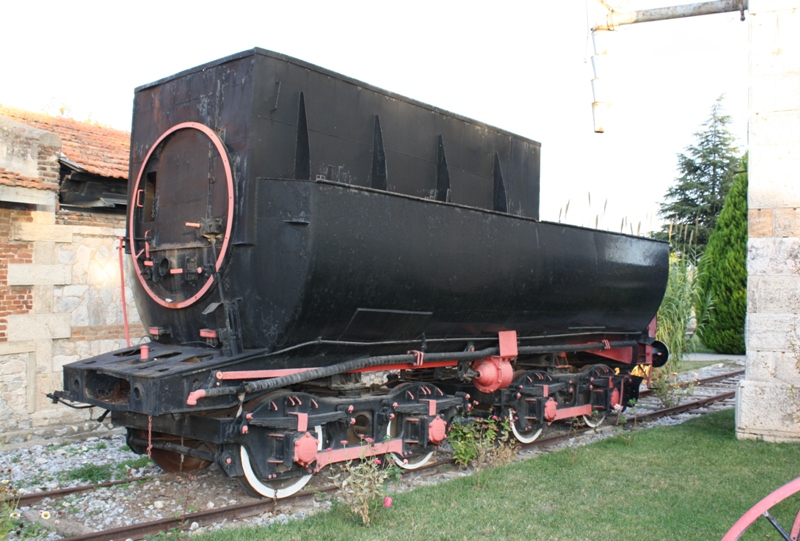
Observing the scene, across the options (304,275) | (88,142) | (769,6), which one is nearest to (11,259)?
(88,142)

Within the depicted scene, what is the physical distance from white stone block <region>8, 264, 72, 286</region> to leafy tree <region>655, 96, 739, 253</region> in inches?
1143

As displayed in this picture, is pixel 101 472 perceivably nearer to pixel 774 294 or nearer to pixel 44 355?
pixel 44 355

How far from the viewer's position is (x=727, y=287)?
70.2 feet

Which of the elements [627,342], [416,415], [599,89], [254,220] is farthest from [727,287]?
[254,220]

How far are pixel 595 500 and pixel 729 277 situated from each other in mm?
17767

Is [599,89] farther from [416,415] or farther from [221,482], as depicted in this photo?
[221,482]

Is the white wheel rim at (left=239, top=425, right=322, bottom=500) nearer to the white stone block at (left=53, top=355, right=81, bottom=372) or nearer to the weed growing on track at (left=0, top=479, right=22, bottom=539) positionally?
the weed growing on track at (left=0, top=479, right=22, bottom=539)

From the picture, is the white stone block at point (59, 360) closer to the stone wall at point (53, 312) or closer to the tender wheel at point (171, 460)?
the stone wall at point (53, 312)

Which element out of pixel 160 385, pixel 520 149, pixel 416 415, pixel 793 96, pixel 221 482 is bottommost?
pixel 221 482

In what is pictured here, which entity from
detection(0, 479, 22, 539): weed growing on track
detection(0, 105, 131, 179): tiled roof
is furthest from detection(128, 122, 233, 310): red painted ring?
detection(0, 105, 131, 179): tiled roof

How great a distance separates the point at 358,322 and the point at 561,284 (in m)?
→ 2.95

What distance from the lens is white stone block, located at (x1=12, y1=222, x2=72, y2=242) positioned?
8.52m

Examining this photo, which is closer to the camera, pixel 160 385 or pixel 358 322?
pixel 160 385

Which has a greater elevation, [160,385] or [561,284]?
[561,284]
